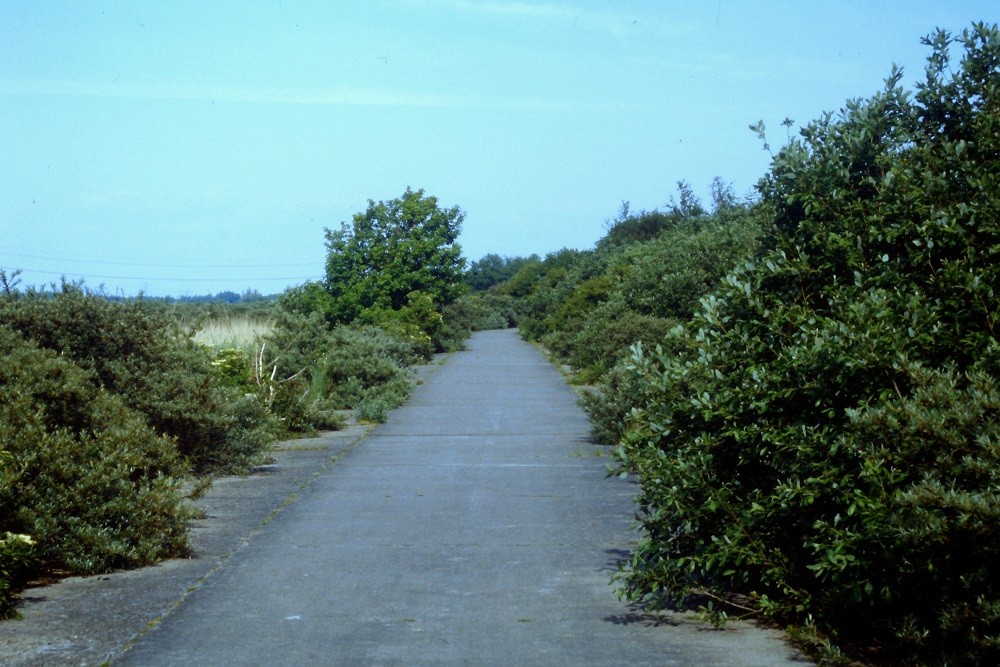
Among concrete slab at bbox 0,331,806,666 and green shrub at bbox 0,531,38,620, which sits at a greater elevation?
green shrub at bbox 0,531,38,620

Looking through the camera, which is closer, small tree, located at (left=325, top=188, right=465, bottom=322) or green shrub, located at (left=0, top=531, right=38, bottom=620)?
green shrub, located at (left=0, top=531, right=38, bottom=620)

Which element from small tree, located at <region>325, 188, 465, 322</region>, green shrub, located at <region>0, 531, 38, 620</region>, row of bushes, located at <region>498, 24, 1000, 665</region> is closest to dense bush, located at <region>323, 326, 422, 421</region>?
green shrub, located at <region>0, 531, 38, 620</region>

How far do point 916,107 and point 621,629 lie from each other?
3.59 metres

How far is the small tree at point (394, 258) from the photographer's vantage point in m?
41.0

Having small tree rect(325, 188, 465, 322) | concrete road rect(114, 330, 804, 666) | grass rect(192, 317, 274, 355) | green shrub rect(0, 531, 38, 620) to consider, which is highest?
small tree rect(325, 188, 465, 322)

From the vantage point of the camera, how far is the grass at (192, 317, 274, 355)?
2123 cm

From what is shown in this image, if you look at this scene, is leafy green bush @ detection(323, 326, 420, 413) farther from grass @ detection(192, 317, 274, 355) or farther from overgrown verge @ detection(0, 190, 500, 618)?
grass @ detection(192, 317, 274, 355)

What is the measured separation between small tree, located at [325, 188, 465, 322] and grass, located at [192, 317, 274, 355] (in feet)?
37.2

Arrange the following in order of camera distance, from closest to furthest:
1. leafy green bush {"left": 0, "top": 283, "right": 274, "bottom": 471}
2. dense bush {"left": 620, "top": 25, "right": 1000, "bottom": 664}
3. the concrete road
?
dense bush {"left": 620, "top": 25, "right": 1000, "bottom": 664} < the concrete road < leafy green bush {"left": 0, "top": 283, "right": 274, "bottom": 471}

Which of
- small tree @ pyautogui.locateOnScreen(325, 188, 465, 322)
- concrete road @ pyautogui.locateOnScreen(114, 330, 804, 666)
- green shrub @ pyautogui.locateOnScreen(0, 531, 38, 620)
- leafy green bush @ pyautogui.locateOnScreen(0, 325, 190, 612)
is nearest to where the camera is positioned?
concrete road @ pyautogui.locateOnScreen(114, 330, 804, 666)

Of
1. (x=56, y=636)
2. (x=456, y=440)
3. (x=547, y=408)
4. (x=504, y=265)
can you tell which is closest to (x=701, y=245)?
(x=547, y=408)

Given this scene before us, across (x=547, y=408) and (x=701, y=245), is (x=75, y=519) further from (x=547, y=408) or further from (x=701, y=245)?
(x=701, y=245)

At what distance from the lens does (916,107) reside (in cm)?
686

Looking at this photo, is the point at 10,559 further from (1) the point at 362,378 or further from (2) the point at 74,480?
(1) the point at 362,378
